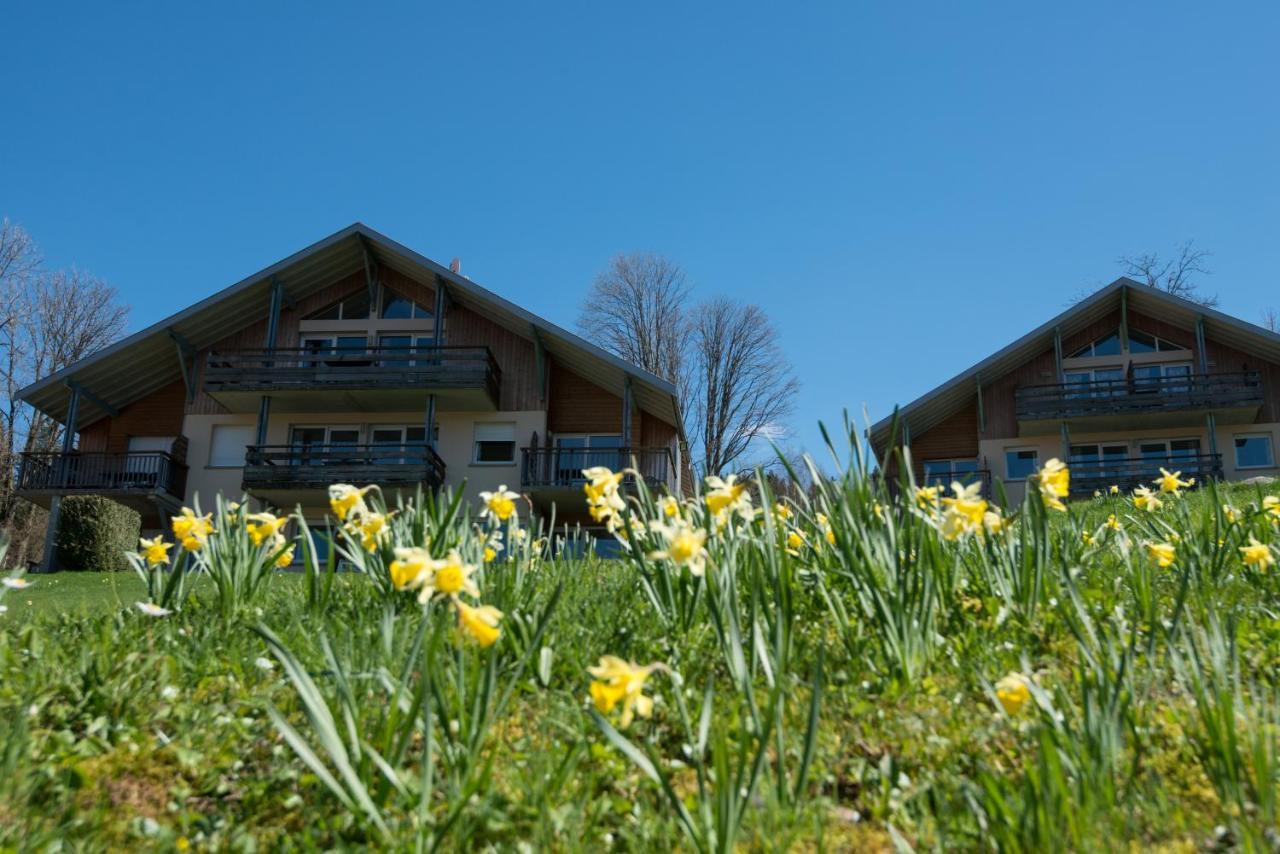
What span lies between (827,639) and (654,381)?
19.2 m

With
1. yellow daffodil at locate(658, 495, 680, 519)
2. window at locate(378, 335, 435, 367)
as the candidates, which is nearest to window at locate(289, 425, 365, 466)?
window at locate(378, 335, 435, 367)

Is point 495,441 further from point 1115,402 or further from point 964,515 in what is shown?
point 964,515

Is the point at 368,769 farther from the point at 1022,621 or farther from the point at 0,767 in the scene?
the point at 1022,621

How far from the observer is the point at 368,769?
2.20 m

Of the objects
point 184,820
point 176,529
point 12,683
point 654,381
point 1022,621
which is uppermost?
point 654,381

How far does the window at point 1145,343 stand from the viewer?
27.2 meters

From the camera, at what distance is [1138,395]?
25297mm

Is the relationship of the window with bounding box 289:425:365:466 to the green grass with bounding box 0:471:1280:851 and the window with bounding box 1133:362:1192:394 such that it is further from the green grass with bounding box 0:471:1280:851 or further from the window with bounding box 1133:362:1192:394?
the window with bounding box 1133:362:1192:394

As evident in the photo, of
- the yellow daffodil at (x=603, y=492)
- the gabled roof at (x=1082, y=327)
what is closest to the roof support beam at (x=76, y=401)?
the gabled roof at (x=1082, y=327)

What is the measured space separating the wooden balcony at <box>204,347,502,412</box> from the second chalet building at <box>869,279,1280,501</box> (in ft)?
35.1

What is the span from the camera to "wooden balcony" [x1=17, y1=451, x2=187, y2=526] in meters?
22.6

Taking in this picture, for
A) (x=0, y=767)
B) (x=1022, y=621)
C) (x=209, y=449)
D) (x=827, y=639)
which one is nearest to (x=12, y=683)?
(x=0, y=767)

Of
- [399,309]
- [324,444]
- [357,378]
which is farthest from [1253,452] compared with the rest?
[324,444]

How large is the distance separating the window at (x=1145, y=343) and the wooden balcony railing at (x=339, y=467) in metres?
19.7
